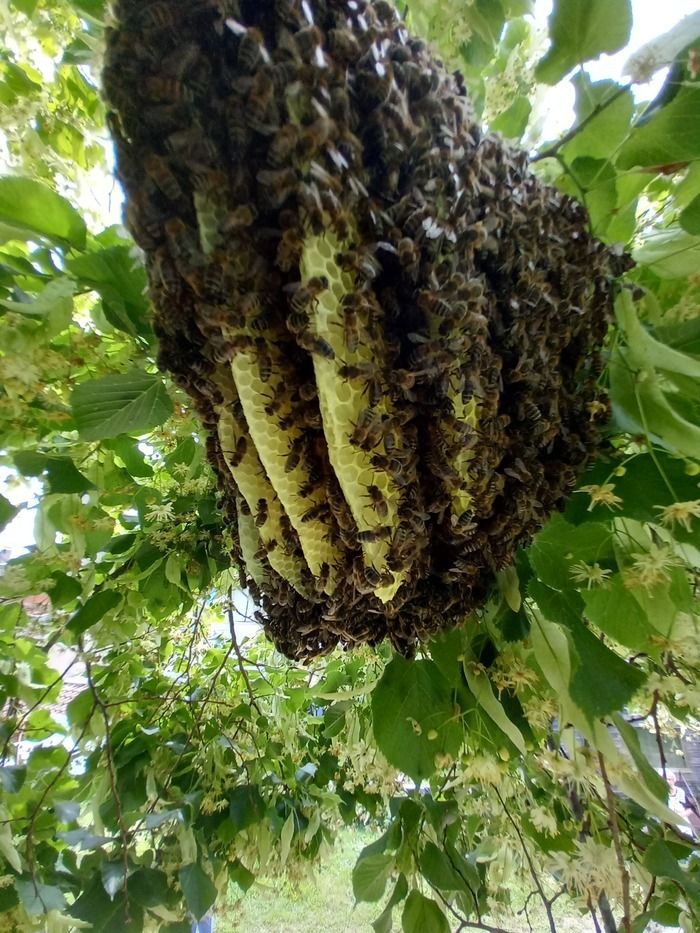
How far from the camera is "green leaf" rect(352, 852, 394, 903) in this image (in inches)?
36.5

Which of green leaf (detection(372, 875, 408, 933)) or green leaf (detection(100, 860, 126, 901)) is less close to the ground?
green leaf (detection(100, 860, 126, 901))

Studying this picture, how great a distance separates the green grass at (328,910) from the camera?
145 cm

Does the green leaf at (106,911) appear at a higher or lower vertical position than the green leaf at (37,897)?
lower

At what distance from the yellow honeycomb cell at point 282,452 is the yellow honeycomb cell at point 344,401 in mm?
34

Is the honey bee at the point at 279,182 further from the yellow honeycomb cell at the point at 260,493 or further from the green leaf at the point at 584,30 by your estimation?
the green leaf at the point at 584,30

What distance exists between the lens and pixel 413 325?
1.35ft

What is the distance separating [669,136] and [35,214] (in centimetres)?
53

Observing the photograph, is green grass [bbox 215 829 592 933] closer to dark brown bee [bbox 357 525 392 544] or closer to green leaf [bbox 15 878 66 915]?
green leaf [bbox 15 878 66 915]

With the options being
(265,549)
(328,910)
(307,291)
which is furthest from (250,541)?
(328,910)

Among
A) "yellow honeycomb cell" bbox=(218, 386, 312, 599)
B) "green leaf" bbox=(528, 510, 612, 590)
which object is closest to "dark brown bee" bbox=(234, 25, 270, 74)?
"yellow honeycomb cell" bbox=(218, 386, 312, 599)

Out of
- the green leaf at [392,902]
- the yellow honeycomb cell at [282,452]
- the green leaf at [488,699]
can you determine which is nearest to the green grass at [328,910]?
the green leaf at [392,902]

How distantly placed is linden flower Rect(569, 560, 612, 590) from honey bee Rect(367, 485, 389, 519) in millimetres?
225

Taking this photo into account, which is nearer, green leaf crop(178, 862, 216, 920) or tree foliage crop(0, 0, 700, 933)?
tree foliage crop(0, 0, 700, 933)

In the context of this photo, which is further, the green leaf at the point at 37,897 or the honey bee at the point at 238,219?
the green leaf at the point at 37,897
